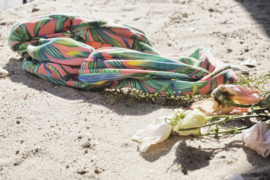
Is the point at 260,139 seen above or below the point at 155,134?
above

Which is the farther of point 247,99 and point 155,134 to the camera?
point 247,99

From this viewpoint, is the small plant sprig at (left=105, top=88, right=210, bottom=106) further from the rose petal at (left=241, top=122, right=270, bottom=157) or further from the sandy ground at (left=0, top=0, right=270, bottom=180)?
the rose petal at (left=241, top=122, right=270, bottom=157)

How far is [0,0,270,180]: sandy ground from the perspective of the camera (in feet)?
4.89

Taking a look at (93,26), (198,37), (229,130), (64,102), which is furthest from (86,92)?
(198,37)

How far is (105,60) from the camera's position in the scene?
2.16 m

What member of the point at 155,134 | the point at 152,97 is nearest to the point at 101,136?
the point at 155,134

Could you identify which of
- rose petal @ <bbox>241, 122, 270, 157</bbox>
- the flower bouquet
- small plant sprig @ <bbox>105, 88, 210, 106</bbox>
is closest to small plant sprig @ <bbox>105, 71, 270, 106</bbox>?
small plant sprig @ <bbox>105, 88, 210, 106</bbox>

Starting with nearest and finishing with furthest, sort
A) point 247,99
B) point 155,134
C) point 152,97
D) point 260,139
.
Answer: point 260,139, point 155,134, point 247,99, point 152,97

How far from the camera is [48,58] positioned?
230 cm

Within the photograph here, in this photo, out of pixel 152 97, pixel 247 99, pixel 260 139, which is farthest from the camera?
pixel 152 97

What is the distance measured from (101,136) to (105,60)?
2.02 ft

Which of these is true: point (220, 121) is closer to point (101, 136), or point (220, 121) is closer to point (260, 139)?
point (260, 139)

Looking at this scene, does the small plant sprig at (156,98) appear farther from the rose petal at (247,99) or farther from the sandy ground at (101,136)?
the rose petal at (247,99)

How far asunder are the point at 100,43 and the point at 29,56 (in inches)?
23.8
